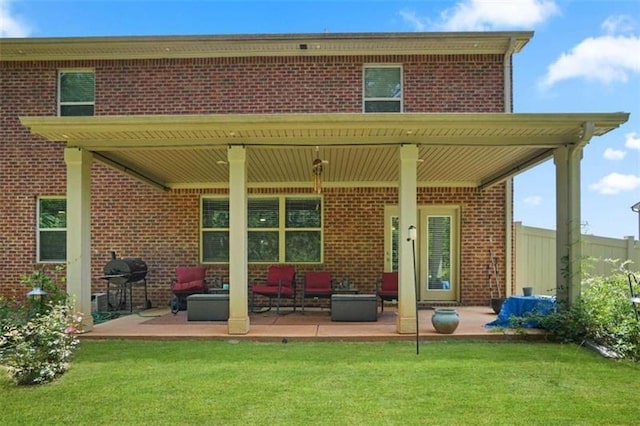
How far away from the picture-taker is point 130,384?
4.46 m

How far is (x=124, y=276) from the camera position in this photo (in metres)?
8.48

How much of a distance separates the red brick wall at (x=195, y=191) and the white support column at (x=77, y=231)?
10.2 feet

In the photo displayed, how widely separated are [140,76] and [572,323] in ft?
29.5

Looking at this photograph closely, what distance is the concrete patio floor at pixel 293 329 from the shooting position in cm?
619

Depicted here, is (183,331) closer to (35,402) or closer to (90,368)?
(90,368)

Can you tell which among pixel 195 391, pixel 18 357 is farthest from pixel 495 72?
pixel 18 357

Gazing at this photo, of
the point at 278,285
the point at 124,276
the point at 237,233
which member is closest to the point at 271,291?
the point at 278,285

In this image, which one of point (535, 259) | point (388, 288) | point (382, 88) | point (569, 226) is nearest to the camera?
point (569, 226)

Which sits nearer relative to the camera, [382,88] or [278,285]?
[278,285]

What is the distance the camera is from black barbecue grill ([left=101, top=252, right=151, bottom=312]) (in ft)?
27.9

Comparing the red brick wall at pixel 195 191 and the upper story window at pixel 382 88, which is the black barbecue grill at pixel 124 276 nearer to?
the red brick wall at pixel 195 191

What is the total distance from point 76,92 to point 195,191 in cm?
329

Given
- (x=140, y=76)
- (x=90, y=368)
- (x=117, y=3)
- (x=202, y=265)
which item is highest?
(x=117, y=3)

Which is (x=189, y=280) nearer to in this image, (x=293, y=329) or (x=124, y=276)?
(x=124, y=276)
